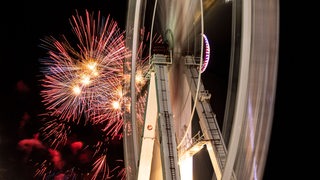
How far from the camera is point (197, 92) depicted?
810cm

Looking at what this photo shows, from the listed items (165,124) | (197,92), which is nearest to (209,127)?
(165,124)

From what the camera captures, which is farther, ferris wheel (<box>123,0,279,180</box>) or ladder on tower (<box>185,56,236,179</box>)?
ladder on tower (<box>185,56,236,179</box>)

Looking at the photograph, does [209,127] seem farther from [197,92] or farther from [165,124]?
[197,92]

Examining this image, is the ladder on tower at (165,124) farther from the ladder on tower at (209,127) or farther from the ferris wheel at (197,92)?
the ladder on tower at (209,127)

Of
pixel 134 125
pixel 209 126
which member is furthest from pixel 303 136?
pixel 134 125

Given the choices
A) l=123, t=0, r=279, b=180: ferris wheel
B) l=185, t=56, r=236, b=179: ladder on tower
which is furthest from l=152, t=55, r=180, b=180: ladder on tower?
l=185, t=56, r=236, b=179: ladder on tower

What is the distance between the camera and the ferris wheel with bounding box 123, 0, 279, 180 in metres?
6.47

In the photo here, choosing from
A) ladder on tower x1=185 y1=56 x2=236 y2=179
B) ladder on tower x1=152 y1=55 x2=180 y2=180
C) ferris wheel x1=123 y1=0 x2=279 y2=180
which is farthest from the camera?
ladder on tower x1=185 y1=56 x2=236 y2=179

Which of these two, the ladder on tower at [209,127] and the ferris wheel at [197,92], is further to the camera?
the ladder on tower at [209,127]

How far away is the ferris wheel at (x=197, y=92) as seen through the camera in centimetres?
647

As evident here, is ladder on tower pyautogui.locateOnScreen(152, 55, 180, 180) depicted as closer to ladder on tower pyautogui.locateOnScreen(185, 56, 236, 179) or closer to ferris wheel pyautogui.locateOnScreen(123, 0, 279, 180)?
ferris wheel pyautogui.locateOnScreen(123, 0, 279, 180)

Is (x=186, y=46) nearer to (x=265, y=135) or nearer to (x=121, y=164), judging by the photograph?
(x=265, y=135)

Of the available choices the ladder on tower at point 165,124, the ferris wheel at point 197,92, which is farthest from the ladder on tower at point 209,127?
the ladder on tower at point 165,124

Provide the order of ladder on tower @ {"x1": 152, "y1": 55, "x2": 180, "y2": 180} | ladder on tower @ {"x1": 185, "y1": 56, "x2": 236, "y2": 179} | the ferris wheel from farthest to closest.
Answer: ladder on tower @ {"x1": 185, "y1": 56, "x2": 236, "y2": 179} → ladder on tower @ {"x1": 152, "y1": 55, "x2": 180, "y2": 180} → the ferris wheel
